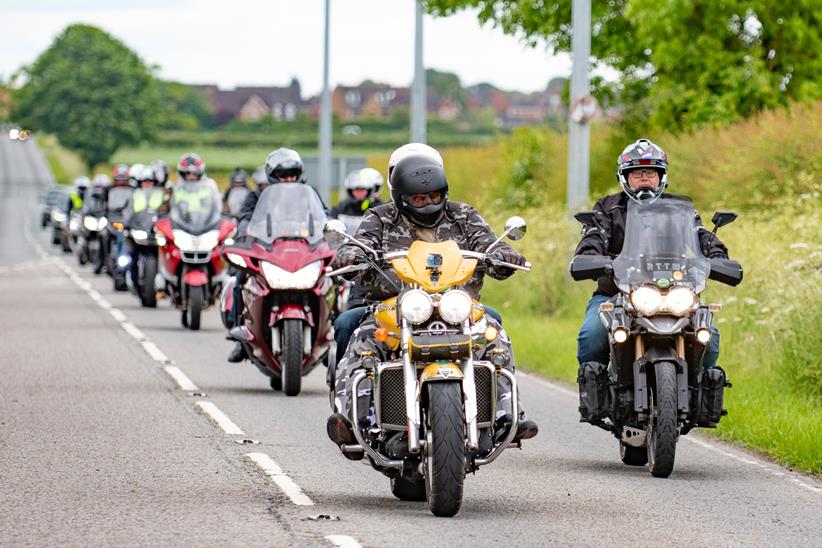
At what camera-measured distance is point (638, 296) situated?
406 inches

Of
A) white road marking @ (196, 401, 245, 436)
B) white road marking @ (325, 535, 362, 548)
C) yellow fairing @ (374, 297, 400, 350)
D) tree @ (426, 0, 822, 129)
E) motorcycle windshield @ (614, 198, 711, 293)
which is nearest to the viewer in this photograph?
white road marking @ (325, 535, 362, 548)

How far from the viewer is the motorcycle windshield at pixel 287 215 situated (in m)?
15.0

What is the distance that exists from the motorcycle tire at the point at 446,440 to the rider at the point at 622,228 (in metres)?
2.46

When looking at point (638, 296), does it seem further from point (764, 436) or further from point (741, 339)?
point (741, 339)

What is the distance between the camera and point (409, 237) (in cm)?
941

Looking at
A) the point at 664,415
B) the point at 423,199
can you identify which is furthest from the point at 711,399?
the point at 423,199

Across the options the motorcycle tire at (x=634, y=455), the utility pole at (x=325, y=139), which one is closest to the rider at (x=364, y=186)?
the motorcycle tire at (x=634, y=455)

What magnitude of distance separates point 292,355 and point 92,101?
13070cm

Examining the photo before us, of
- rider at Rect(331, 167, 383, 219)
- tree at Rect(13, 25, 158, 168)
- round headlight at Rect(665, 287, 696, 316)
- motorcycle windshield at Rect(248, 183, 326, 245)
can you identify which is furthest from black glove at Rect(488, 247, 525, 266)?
tree at Rect(13, 25, 158, 168)

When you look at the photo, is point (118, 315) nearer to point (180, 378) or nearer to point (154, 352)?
point (154, 352)

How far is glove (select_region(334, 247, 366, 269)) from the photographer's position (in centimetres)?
914

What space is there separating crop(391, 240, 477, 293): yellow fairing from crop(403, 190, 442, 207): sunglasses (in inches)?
16.3

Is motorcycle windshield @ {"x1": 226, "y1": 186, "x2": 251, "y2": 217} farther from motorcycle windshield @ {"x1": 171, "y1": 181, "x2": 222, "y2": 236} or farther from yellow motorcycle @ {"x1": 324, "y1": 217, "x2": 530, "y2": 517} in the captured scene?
yellow motorcycle @ {"x1": 324, "y1": 217, "x2": 530, "y2": 517}

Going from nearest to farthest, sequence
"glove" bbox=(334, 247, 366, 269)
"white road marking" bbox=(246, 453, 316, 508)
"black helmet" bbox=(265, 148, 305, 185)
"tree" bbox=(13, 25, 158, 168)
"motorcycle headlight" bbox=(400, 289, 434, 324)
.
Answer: "motorcycle headlight" bbox=(400, 289, 434, 324)
"glove" bbox=(334, 247, 366, 269)
"white road marking" bbox=(246, 453, 316, 508)
"black helmet" bbox=(265, 148, 305, 185)
"tree" bbox=(13, 25, 158, 168)
